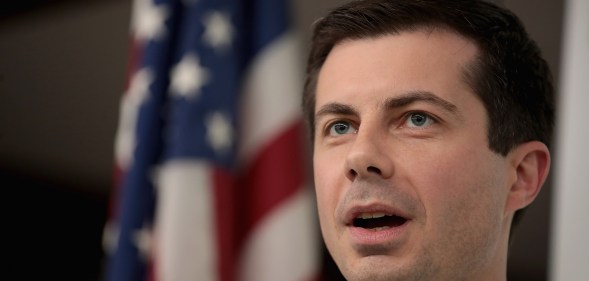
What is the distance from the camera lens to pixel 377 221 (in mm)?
802

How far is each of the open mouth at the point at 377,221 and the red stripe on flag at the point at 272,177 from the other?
37.3 inches

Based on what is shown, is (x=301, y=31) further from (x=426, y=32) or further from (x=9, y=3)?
(x=426, y=32)

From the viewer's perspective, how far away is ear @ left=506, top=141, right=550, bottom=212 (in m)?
0.87

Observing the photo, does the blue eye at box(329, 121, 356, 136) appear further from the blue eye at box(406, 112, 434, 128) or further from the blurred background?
the blurred background

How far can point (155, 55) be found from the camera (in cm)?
182

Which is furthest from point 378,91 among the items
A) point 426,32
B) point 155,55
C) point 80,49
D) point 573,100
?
point 80,49

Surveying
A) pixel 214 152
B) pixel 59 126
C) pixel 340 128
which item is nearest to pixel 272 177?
pixel 214 152

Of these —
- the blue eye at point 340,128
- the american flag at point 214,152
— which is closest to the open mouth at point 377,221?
the blue eye at point 340,128

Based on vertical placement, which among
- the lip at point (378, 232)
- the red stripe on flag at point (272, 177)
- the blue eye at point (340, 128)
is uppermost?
the red stripe on flag at point (272, 177)

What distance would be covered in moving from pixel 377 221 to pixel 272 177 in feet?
3.18

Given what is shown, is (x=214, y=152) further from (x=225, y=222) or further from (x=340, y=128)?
(x=340, y=128)

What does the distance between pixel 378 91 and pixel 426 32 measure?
92 mm

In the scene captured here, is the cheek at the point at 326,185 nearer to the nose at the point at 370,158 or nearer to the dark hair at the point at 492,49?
the nose at the point at 370,158

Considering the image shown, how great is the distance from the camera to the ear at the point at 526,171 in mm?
875
